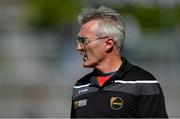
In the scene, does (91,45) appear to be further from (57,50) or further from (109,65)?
(57,50)

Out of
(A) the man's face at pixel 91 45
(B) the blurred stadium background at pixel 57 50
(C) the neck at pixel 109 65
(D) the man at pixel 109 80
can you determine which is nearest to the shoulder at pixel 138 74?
(D) the man at pixel 109 80

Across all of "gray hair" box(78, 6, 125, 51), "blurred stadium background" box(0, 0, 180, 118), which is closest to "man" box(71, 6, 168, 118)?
"gray hair" box(78, 6, 125, 51)

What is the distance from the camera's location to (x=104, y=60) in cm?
527

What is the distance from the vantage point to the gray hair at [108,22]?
5223 mm

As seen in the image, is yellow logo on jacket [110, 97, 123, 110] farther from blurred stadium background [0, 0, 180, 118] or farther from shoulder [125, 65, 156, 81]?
blurred stadium background [0, 0, 180, 118]

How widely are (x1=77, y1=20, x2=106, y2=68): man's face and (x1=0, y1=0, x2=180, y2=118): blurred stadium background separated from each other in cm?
663

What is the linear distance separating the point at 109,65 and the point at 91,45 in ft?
0.58

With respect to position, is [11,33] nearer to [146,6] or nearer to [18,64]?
[146,6]

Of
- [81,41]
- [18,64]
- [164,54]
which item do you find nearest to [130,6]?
[164,54]

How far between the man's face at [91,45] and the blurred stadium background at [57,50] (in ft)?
21.7

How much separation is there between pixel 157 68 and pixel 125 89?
59.9 ft

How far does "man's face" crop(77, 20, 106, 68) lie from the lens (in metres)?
5.28

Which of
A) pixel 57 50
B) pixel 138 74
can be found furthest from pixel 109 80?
pixel 57 50

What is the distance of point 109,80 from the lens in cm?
521
